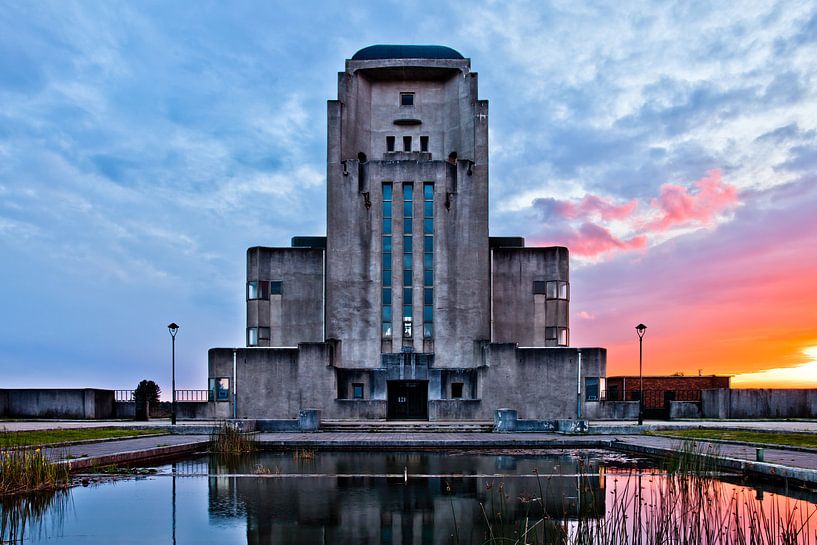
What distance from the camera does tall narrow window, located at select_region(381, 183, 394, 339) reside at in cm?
4438

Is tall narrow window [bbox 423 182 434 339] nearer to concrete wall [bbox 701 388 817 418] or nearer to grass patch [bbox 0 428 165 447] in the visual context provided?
concrete wall [bbox 701 388 817 418]

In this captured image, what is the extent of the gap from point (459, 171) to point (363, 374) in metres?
13.4

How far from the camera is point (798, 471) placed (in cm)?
1462

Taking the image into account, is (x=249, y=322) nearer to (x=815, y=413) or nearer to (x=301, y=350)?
(x=301, y=350)

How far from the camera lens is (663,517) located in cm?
955

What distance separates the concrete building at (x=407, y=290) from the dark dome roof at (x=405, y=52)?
17 cm

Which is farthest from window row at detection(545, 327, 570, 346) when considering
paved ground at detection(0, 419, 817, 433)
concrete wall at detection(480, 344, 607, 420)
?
paved ground at detection(0, 419, 817, 433)

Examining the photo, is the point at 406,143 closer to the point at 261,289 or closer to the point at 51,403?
the point at 261,289

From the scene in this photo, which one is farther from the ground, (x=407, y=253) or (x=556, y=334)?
(x=407, y=253)

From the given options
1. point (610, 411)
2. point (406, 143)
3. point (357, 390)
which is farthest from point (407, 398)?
point (406, 143)

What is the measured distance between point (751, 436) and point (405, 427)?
49.5 ft

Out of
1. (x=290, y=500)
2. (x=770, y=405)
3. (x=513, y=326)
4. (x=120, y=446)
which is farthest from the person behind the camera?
(x=513, y=326)

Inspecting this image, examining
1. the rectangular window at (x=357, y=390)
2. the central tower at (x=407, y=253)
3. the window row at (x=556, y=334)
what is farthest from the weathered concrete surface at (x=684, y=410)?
the rectangular window at (x=357, y=390)

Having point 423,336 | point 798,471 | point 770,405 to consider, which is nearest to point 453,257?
point 423,336
